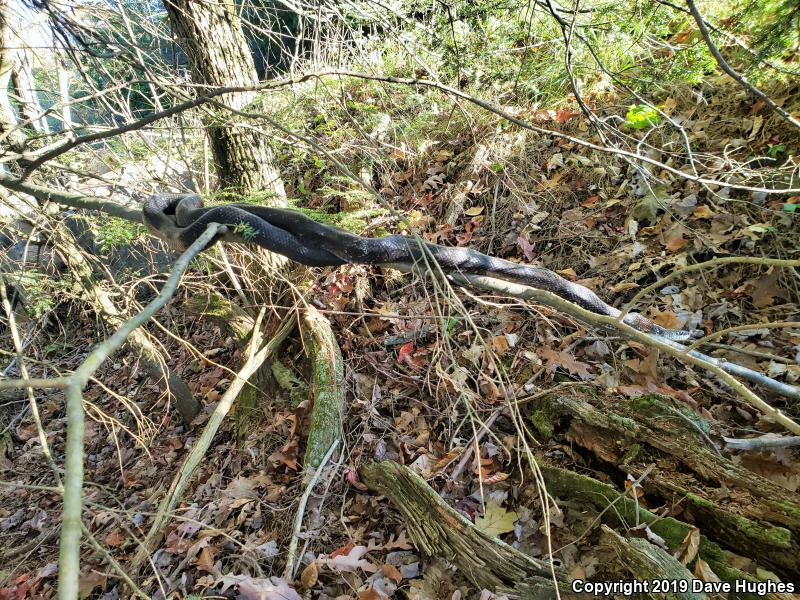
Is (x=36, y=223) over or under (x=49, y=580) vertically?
over

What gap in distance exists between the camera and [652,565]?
1549mm

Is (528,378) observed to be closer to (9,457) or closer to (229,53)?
(229,53)

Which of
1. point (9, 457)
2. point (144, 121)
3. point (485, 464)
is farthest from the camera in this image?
point (9, 457)

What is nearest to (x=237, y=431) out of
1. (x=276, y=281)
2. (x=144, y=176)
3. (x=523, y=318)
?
(x=276, y=281)

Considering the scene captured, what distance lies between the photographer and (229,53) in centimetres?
331

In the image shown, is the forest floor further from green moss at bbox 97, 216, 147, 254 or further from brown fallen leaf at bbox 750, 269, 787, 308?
green moss at bbox 97, 216, 147, 254

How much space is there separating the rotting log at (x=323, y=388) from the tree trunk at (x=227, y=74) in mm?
1139

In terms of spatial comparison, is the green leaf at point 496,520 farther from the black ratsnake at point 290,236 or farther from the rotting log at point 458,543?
the black ratsnake at point 290,236

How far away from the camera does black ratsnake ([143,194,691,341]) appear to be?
1859 millimetres

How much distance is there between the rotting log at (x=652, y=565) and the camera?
149cm

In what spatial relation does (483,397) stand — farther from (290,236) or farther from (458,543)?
(290,236)

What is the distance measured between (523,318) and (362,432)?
60.4 inches

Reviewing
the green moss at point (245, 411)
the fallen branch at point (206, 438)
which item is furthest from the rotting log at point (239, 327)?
the fallen branch at point (206, 438)

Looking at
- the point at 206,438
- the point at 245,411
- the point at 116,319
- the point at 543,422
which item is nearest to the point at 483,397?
the point at 543,422
